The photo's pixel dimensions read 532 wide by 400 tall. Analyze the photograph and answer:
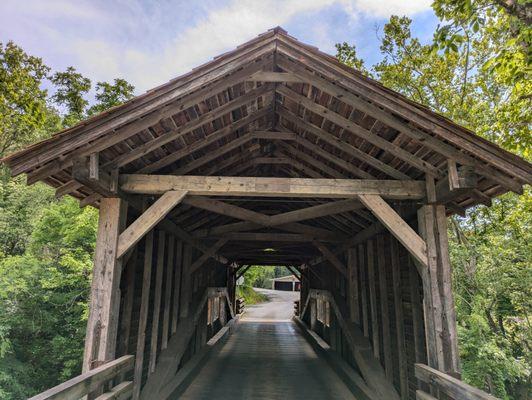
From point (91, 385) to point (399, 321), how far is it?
423 cm

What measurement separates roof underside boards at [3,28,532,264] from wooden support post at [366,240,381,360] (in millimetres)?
1941

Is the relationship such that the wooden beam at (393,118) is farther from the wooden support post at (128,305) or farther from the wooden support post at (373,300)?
the wooden support post at (128,305)

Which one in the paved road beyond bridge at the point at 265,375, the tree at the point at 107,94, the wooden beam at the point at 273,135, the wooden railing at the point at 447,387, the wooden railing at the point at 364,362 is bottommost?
the paved road beyond bridge at the point at 265,375

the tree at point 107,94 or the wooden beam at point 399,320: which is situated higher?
the tree at point 107,94

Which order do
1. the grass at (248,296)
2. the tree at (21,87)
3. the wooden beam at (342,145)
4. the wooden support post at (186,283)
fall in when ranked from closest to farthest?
1. the wooden beam at (342,145)
2. the wooden support post at (186,283)
3. the tree at (21,87)
4. the grass at (248,296)

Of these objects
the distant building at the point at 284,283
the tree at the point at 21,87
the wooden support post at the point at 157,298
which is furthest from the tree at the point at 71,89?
the distant building at the point at 284,283

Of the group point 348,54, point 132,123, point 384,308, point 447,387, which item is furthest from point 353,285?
point 348,54

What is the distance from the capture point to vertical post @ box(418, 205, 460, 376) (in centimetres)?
377

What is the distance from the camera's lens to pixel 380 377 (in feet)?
18.1

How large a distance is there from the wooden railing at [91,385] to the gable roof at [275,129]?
1955mm

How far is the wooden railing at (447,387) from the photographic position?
2.68 metres

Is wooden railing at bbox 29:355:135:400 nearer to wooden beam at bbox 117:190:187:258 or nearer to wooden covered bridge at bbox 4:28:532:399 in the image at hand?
wooden covered bridge at bbox 4:28:532:399

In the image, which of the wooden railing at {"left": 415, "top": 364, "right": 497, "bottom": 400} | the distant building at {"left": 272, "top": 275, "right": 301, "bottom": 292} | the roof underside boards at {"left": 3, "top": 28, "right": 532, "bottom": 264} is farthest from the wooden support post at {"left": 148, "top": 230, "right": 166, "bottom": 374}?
the distant building at {"left": 272, "top": 275, "right": 301, "bottom": 292}

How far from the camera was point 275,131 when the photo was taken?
518 centimetres
